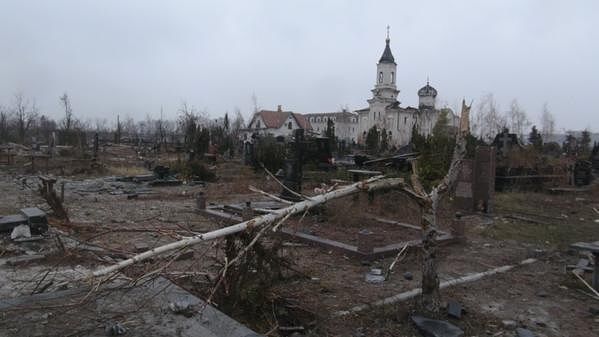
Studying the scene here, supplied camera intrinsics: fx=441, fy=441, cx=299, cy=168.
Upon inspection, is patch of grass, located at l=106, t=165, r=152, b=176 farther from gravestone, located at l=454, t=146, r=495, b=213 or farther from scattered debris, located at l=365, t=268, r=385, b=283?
scattered debris, located at l=365, t=268, r=385, b=283

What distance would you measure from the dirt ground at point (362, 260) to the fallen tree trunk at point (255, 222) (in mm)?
214

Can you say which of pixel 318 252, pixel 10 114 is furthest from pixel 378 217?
pixel 10 114

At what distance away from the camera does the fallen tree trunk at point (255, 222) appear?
129 inches

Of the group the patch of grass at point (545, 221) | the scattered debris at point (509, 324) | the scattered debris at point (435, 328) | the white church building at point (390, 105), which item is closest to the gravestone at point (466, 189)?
the patch of grass at point (545, 221)

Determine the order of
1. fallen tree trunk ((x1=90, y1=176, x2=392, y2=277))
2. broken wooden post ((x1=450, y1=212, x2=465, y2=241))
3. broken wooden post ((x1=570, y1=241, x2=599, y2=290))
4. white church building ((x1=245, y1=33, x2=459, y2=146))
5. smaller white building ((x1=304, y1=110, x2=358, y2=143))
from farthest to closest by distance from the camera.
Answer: smaller white building ((x1=304, y1=110, x2=358, y2=143)), white church building ((x1=245, y1=33, x2=459, y2=146)), broken wooden post ((x1=450, y1=212, x2=465, y2=241)), broken wooden post ((x1=570, y1=241, x2=599, y2=290)), fallen tree trunk ((x1=90, y1=176, x2=392, y2=277))

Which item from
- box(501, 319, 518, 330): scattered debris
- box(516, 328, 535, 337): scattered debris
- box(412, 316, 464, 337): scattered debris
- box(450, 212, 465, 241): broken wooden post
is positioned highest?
box(450, 212, 465, 241): broken wooden post

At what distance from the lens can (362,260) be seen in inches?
267

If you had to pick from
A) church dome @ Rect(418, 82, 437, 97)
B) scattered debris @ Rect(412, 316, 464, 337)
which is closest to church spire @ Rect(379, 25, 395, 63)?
church dome @ Rect(418, 82, 437, 97)

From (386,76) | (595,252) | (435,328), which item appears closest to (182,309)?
(435,328)

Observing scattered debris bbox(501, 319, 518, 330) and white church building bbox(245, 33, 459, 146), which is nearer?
scattered debris bbox(501, 319, 518, 330)

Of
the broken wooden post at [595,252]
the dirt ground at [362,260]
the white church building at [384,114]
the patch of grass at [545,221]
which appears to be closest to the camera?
the dirt ground at [362,260]

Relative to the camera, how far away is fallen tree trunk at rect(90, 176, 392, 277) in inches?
129

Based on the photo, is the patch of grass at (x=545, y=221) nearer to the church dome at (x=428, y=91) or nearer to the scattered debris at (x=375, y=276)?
the scattered debris at (x=375, y=276)

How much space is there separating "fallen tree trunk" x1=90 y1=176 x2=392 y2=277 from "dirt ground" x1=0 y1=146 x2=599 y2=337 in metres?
0.21
